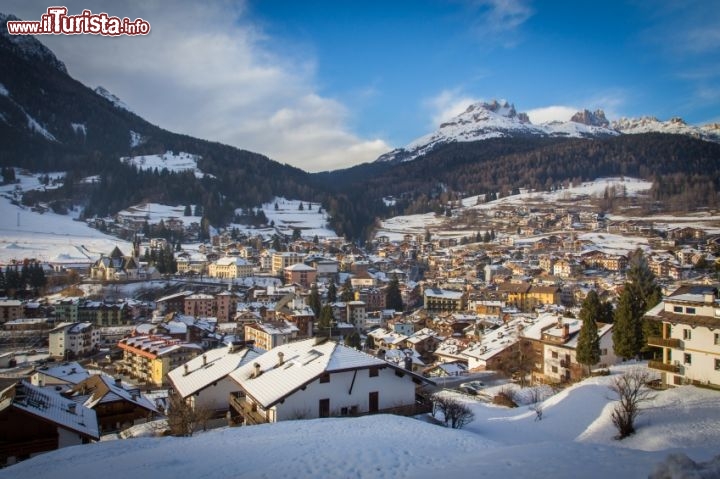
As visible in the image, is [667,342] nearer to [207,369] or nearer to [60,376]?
[207,369]

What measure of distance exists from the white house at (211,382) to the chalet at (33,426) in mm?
3166

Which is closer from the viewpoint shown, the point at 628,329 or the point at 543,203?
the point at 628,329

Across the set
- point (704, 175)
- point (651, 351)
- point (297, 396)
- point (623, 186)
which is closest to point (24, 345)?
point (297, 396)

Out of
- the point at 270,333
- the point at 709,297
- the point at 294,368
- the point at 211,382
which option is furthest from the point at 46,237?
the point at 709,297

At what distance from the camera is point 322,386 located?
13820mm

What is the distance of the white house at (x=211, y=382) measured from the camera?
54.8 feet

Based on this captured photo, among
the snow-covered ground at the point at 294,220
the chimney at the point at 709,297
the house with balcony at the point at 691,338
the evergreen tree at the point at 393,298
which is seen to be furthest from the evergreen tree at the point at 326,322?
the snow-covered ground at the point at 294,220

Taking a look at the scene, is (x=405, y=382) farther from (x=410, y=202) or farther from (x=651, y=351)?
(x=410, y=202)

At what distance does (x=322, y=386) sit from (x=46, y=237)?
114m

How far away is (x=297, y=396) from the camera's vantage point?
1346cm

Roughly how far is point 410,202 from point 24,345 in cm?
14709

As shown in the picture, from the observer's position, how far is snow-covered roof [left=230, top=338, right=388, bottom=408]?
1342 centimetres

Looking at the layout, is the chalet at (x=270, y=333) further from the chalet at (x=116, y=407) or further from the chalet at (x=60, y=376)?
the chalet at (x=116, y=407)

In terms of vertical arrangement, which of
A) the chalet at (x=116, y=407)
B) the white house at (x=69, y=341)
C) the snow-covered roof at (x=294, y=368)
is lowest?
the white house at (x=69, y=341)
